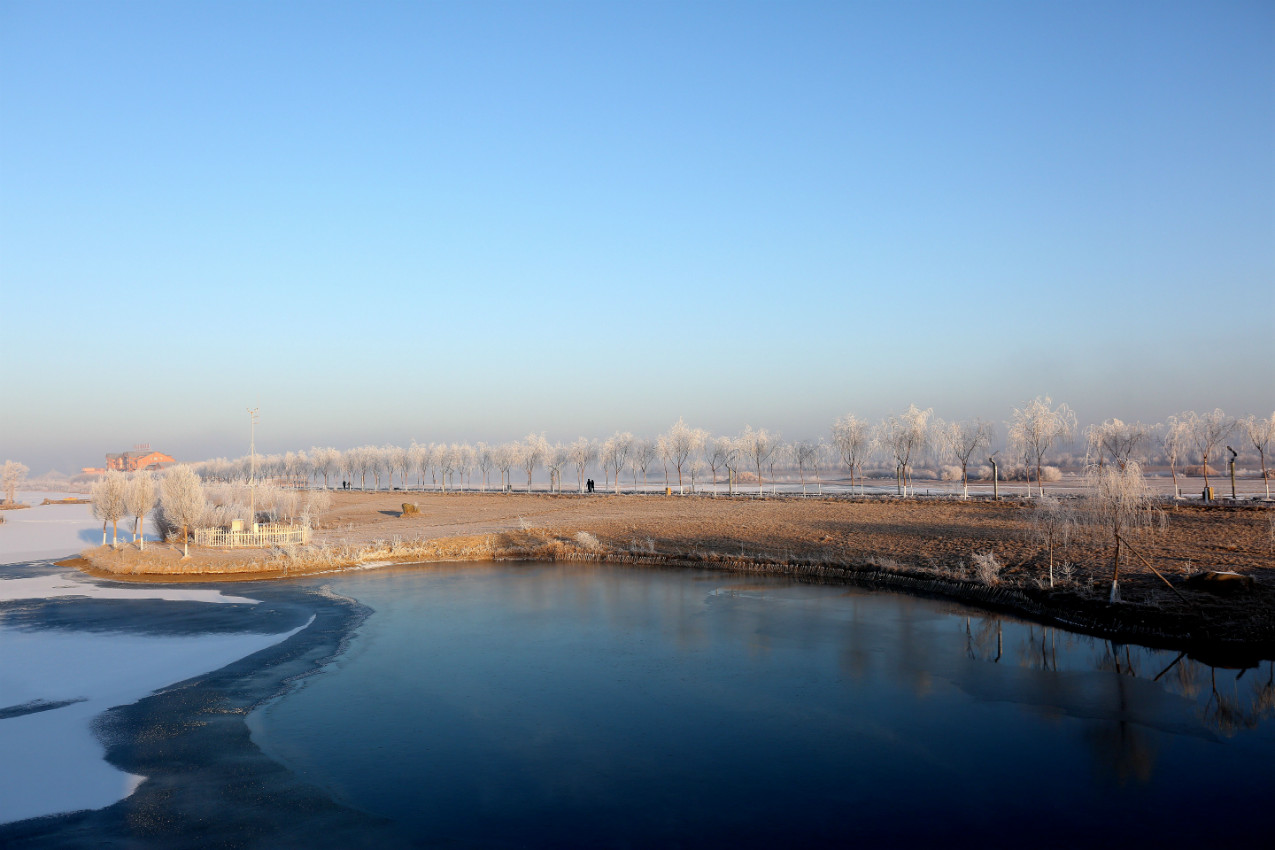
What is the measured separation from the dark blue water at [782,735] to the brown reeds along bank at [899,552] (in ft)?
6.87

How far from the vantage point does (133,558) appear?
91.4 ft

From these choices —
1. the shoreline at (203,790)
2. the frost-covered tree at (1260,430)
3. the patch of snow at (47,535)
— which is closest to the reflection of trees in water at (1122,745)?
the shoreline at (203,790)

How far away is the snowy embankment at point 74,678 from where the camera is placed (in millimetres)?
8773

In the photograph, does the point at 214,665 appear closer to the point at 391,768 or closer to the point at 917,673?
the point at 391,768

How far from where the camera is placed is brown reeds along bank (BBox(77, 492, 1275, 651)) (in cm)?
1647

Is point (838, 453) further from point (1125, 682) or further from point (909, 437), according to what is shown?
point (1125, 682)

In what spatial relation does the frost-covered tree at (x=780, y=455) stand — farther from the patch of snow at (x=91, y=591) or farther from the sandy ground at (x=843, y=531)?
the patch of snow at (x=91, y=591)

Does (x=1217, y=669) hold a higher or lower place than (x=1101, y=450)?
lower

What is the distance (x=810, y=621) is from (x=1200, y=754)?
29.6 feet

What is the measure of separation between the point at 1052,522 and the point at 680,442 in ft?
198

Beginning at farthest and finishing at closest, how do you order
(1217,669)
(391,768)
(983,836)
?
(1217,669) → (391,768) → (983,836)

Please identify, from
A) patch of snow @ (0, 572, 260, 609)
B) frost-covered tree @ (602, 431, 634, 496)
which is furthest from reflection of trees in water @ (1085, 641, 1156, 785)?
frost-covered tree @ (602, 431, 634, 496)

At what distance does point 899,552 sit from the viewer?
26531 millimetres

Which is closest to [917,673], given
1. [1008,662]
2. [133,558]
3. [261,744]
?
[1008,662]
